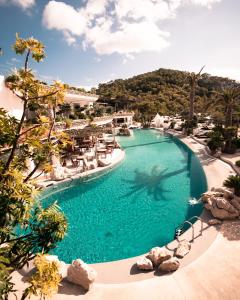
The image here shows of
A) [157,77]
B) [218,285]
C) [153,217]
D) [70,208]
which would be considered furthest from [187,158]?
[157,77]

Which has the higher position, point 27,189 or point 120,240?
point 27,189

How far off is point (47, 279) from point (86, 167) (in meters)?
17.5

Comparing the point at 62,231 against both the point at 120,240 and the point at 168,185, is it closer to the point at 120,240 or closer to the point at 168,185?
the point at 120,240

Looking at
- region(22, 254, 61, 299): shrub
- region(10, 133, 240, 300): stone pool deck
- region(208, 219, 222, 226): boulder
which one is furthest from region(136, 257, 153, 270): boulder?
region(22, 254, 61, 299): shrub

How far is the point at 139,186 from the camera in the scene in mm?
18234

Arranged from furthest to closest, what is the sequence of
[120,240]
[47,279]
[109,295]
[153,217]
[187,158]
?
[187,158] → [153,217] → [120,240] → [109,295] → [47,279]

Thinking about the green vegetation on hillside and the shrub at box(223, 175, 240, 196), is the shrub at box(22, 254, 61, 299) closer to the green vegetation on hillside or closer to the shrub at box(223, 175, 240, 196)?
the shrub at box(223, 175, 240, 196)

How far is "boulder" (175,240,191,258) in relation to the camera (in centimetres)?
917

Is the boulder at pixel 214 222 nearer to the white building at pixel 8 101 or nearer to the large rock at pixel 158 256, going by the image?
the large rock at pixel 158 256

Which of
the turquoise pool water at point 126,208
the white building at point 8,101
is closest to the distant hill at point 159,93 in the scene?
the turquoise pool water at point 126,208

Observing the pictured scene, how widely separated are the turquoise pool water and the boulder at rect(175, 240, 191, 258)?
5.47 feet

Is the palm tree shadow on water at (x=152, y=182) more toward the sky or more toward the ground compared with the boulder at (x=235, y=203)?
more toward the ground

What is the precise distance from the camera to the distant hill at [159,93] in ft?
249

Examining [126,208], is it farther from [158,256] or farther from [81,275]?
[81,275]
